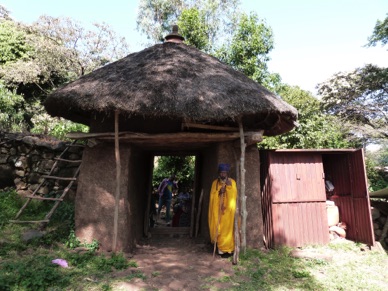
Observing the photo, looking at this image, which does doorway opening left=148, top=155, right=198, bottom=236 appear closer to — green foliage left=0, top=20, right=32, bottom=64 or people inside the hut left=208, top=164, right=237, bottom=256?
people inside the hut left=208, top=164, right=237, bottom=256

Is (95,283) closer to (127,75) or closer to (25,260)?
(25,260)

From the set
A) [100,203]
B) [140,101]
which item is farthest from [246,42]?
[100,203]

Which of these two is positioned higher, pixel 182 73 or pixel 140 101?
pixel 182 73

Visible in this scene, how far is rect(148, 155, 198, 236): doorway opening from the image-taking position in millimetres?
7129

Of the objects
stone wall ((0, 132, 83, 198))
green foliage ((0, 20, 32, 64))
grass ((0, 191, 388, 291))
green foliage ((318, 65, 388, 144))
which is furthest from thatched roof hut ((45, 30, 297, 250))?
green foliage ((318, 65, 388, 144))

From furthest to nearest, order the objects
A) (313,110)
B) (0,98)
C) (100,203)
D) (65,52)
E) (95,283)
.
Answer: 1. (65,52)
2. (313,110)
3. (0,98)
4. (100,203)
5. (95,283)

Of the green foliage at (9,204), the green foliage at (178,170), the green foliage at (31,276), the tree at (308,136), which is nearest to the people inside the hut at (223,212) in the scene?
the green foliage at (31,276)

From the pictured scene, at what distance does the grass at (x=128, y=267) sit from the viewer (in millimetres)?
3453

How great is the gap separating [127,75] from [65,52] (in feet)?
37.0

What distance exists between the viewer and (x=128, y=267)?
13.5ft

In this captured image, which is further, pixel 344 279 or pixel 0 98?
pixel 0 98

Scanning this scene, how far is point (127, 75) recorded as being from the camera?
16.2 ft

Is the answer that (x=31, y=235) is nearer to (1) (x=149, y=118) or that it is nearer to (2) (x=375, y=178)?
(1) (x=149, y=118)

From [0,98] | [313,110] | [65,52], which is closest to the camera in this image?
[0,98]
